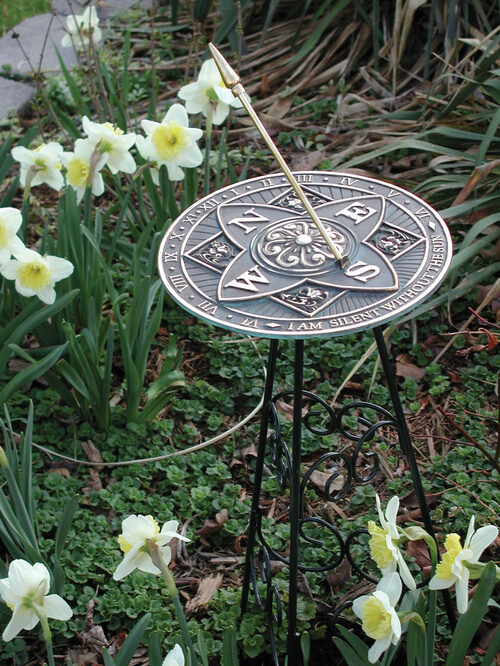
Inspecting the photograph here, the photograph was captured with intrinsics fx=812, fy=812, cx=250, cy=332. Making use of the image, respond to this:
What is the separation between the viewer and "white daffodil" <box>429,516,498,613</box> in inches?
56.4

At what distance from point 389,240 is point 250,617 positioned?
3.47 feet

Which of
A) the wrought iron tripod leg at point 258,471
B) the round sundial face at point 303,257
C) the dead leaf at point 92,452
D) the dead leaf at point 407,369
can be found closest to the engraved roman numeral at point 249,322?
the round sundial face at point 303,257

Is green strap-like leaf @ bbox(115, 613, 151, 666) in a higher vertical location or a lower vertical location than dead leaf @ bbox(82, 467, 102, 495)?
higher

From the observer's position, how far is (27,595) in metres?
1.51

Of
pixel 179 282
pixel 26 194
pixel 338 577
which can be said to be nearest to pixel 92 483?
pixel 338 577

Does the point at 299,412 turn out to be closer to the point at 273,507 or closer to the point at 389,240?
the point at 389,240

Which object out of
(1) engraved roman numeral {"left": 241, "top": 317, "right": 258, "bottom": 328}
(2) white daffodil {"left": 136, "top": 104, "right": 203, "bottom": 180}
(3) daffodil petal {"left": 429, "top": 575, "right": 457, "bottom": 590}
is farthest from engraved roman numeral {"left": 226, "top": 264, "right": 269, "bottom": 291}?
(2) white daffodil {"left": 136, "top": 104, "right": 203, "bottom": 180}

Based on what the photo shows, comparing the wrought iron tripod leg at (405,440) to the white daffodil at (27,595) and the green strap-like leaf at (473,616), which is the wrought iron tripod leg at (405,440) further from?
the white daffodil at (27,595)

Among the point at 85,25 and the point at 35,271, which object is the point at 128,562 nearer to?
the point at 35,271

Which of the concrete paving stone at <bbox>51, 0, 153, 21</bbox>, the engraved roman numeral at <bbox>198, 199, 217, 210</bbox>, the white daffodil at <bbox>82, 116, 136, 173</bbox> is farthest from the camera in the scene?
the concrete paving stone at <bbox>51, 0, 153, 21</bbox>

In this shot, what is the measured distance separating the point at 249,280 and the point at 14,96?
3286mm

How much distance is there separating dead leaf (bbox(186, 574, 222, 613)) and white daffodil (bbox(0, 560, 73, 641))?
2.34 ft

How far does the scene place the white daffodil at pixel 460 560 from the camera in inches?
56.4

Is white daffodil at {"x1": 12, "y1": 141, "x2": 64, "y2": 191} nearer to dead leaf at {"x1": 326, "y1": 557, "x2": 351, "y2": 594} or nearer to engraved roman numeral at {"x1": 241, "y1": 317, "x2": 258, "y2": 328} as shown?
engraved roman numeral at {"x1": 241, "y1": 317, "x2": 258, "y2": 328}
